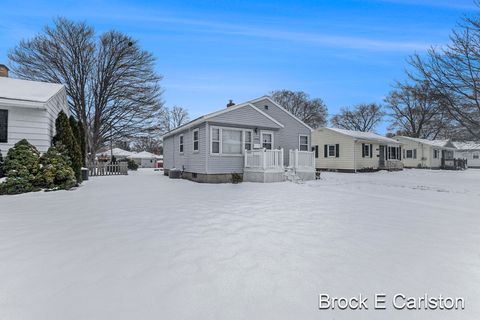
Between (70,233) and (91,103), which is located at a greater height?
(91,103)

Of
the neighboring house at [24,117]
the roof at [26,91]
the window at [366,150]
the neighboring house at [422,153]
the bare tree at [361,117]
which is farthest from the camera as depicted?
the bare tree at [361,117]

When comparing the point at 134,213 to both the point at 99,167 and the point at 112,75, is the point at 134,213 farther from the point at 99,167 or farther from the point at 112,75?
the point at 112,75

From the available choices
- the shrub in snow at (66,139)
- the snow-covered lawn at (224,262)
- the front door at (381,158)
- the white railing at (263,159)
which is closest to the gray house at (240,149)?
the white railing at (263,159)

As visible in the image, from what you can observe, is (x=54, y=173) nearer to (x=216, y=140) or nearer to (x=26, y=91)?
(x=26, y=91)

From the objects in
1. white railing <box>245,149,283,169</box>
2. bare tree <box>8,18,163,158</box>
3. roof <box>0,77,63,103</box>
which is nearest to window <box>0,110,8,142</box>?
roof <box>0,77,63,103</box>

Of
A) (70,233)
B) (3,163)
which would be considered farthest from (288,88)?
(70,233)

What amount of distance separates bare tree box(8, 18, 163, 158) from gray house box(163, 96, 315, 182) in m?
9.83

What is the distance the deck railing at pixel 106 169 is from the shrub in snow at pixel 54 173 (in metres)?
9.89

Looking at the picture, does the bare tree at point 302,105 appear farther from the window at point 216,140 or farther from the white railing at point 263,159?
the window at point 216,140

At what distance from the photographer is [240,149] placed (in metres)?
13.4

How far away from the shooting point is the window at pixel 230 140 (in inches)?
499

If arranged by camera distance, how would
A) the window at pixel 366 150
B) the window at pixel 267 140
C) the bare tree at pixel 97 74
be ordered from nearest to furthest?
the window at pixel 267 140 → the bare tree at pixel 97 74 → the window at pixel 366 150

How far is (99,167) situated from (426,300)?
20.7 meters

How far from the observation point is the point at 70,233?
425cm
